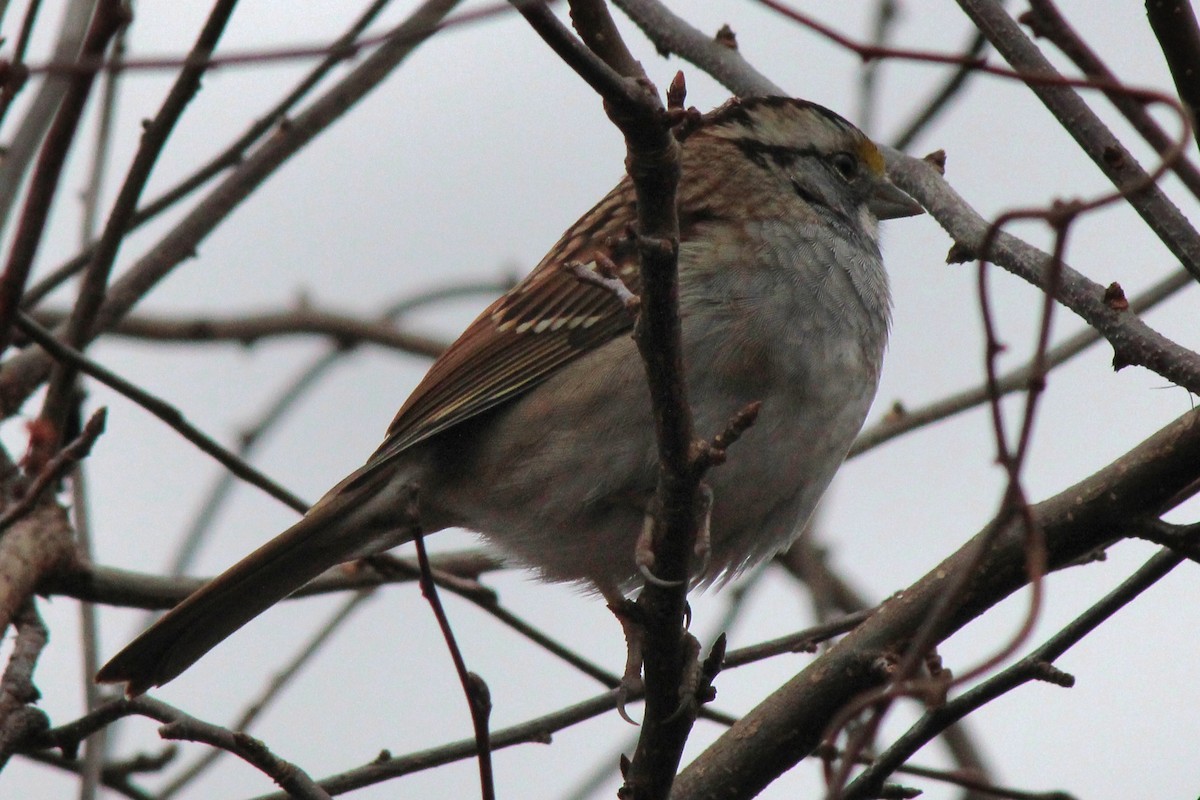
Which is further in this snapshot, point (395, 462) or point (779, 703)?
point (395, 462)

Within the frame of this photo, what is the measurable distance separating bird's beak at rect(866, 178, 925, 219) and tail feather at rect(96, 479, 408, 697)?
1.51m

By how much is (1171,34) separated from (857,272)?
152cm

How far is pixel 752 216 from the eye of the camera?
11.7 ft

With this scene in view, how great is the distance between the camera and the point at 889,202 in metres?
3.93

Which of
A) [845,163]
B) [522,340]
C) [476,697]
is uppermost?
[845,163]

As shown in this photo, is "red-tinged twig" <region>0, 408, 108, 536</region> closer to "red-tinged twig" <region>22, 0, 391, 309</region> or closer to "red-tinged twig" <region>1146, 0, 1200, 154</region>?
"red-tinged twig" <region>22, 0, 391, 309</region>

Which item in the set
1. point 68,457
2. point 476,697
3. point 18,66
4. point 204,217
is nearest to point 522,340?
point 204,217

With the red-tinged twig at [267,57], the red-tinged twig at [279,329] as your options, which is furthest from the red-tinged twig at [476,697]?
the red-tinged twig at [279,329]

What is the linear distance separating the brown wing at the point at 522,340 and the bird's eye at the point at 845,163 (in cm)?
55

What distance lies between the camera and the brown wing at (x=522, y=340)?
11.0ft

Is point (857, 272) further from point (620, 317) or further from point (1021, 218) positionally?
point (1021, 218)

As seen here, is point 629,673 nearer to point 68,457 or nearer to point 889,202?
point 68,457

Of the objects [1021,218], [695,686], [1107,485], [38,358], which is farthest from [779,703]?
[38,358]

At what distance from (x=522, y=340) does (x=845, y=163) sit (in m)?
1.03
